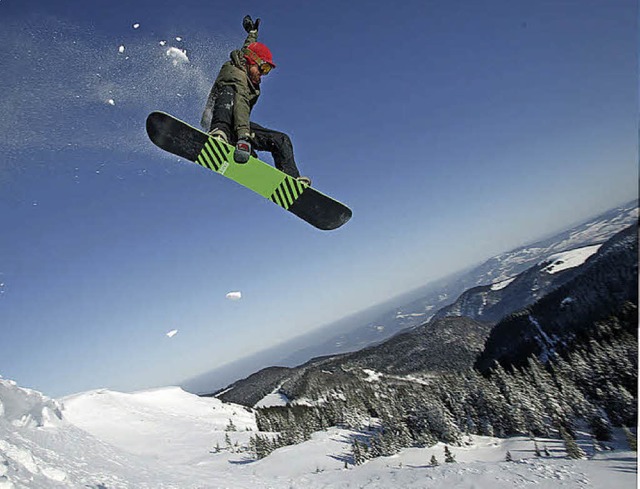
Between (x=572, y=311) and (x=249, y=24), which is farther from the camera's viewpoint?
(x=572, y=311)

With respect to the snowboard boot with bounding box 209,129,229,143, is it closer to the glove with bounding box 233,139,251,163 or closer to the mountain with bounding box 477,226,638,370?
the glove with bounding box 233,139,251,163

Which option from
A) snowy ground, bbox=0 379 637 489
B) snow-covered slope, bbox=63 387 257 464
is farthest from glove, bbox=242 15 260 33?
snow-covered slope, bbox=63 387 257 464

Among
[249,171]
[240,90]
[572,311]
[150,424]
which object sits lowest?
[572,311]

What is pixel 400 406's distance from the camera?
70.8 meters

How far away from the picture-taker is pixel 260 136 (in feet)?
23.3

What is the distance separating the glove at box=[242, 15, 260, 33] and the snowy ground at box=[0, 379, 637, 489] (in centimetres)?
837

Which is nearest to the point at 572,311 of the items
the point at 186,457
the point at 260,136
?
the point at 186,457

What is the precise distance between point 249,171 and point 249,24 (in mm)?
2608

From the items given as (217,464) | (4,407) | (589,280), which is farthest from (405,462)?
(589,280)

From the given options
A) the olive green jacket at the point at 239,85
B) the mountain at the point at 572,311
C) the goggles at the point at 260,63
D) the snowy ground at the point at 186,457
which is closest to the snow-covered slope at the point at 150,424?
the snowy ground at the point at 186,457

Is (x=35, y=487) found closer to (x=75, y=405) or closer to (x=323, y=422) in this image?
(x=75, y=405)

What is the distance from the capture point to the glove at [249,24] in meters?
6.46

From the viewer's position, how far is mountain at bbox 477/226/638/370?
445 ft

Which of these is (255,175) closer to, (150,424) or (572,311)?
(150,424)
